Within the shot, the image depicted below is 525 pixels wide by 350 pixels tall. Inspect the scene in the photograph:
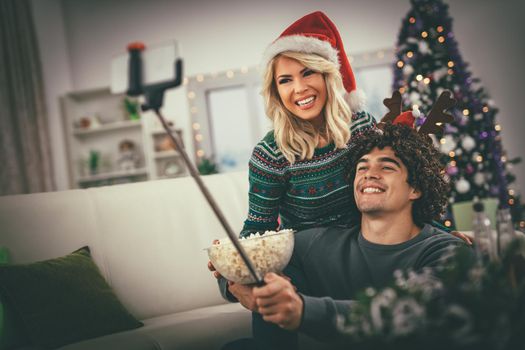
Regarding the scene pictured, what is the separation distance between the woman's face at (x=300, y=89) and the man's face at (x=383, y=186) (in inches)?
→ 16.0

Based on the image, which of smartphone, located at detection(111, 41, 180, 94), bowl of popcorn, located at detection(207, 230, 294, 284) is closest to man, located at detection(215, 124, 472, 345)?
bowl of popcorn, located at detection(207, 230, 294, 284)

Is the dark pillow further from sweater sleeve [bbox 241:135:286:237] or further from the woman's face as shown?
the woman's face

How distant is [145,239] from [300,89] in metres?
0.99

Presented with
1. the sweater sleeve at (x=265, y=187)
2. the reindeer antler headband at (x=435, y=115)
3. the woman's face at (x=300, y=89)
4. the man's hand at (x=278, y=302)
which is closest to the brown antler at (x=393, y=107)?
the reindeer antler headband at (x=435, y=115)

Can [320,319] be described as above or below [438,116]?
below

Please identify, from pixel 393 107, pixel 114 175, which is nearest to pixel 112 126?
pixel 114 175

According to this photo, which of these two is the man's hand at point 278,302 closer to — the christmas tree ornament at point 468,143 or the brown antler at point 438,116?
the brown antler at point 438,116

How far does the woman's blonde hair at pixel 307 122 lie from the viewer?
177 centimetres

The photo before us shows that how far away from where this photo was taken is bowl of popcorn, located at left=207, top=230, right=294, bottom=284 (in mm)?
1062

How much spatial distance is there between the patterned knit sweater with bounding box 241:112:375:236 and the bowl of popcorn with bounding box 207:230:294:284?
2.06 ft

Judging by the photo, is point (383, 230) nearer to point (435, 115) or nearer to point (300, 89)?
point (435, 115)

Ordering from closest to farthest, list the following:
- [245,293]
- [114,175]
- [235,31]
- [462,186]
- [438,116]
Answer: [245,293]
[438,116]
[462,186]
[114,175]
[235,31]

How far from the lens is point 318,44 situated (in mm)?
1852

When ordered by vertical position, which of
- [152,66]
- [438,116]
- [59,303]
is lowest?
[59,303]
